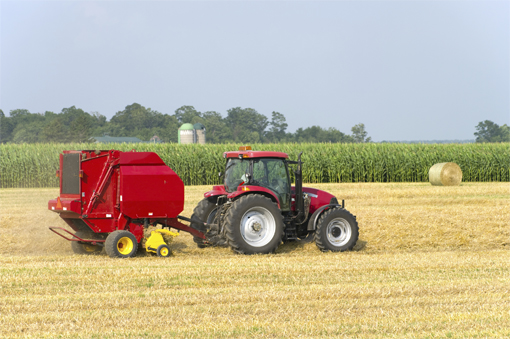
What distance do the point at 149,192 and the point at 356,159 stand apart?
72.9ft

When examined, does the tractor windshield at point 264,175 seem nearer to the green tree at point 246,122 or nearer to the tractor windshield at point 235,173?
the tractor windshield at point 235,173

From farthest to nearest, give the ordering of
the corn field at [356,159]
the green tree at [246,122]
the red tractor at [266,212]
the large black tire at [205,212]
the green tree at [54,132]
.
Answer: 1. the green tree at [246,122]
2. the green tree at [54,132]
3. the corn field at [356,159]
4. the large black tire at [205,212]
5. the red tractor at [266,212]

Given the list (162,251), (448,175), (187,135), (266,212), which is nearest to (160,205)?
(162,251)

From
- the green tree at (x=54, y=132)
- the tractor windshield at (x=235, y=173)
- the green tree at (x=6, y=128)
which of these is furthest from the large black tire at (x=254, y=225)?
the green tree at (x=6, y=128)

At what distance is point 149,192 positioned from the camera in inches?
350

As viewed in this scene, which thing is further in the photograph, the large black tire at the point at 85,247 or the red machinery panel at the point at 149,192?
the large black tire at the point at 85,247

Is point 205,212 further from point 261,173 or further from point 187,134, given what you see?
point 187,134

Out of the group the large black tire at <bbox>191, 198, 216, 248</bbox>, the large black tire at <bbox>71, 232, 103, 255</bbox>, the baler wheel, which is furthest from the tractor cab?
the large black tire at <bbox>71, 232, 103, 255</bbox>

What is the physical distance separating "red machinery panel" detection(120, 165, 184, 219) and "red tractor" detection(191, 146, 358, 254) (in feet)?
2.40

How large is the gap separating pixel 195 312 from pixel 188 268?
228cm

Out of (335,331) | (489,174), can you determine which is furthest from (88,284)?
(489,174)

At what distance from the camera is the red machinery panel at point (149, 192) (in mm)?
8789

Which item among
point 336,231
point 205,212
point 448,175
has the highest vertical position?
point 448,175

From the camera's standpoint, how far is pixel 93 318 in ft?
17.7
